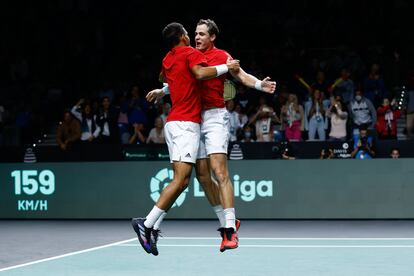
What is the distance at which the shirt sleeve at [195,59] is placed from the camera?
9406 mm

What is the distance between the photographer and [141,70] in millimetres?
24500

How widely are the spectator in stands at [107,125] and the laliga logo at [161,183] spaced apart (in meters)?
2.13

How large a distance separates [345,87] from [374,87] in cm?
61

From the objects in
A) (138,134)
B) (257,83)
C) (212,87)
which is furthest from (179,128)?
(138,134)

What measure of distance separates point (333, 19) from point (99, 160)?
797 cm

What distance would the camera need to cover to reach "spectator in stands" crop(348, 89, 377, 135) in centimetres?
1959

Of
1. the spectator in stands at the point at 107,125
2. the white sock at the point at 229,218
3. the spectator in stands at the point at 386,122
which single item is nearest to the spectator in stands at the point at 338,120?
the spectator in stands at the point at 386,122

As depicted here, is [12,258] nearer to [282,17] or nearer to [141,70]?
[141,70]

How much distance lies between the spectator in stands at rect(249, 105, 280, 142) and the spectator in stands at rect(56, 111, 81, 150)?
11.7 feet

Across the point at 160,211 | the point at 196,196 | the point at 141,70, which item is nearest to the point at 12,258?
the point at 160,211

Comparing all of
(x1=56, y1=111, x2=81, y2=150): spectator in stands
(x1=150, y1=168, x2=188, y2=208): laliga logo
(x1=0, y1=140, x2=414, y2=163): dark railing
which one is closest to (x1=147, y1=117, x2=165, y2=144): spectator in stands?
(x1=0, y1=140, x2=414, y2=163): dark railing

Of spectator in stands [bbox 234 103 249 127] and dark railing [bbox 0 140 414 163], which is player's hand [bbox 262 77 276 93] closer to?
dark railing [bbox 0 140 414 163]

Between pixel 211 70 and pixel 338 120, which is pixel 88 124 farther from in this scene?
pixel 211 70

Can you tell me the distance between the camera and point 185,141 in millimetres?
9570
